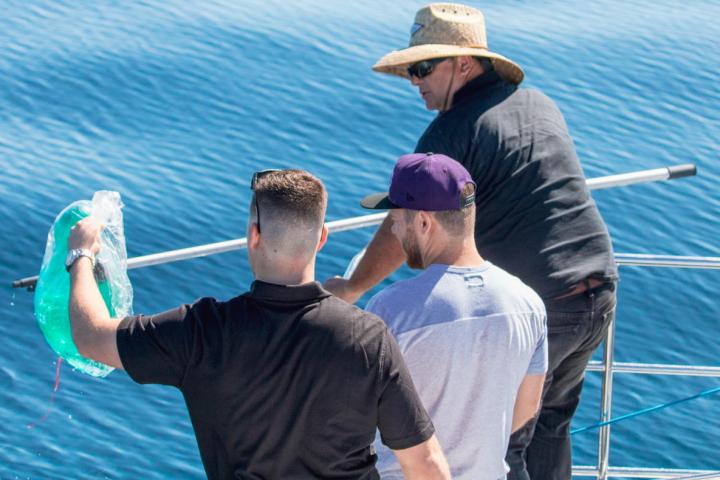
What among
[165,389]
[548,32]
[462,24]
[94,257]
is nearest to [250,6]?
[548,32]

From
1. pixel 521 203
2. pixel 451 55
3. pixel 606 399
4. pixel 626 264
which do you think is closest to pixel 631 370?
pixel 606 399

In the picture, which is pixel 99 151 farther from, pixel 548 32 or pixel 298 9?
pixel 548 32

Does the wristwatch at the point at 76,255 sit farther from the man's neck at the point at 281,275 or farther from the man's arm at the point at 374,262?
the man's arm at the point at 374,262

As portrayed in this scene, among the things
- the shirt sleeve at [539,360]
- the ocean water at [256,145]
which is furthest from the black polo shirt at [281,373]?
the ocean water at [256,145]

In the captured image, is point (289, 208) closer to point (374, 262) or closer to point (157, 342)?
point (157, 342)

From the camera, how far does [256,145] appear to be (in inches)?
365

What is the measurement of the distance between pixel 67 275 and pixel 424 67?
1088 mm

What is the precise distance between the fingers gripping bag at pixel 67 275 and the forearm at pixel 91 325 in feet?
0.76

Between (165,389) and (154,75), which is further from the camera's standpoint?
(154,75)

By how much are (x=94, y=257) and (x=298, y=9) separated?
10.3 m

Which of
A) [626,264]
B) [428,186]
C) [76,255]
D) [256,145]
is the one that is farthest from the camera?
[256,145]

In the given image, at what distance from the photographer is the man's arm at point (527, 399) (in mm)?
2598

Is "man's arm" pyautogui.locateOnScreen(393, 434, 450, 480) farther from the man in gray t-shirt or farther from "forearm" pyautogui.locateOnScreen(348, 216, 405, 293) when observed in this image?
"forearm" pyautogui.locateOnScreen(348, 216, 405, 293)

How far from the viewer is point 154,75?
1042 centimetres
